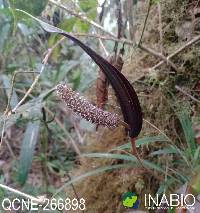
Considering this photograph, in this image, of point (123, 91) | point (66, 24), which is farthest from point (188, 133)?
point (66, 24)

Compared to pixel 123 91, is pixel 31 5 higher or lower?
higher

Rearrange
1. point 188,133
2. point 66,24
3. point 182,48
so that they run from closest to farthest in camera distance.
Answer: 1. point 188,133
2. point 182,48
3. point 66,24

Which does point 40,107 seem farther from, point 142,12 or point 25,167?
point 142,12

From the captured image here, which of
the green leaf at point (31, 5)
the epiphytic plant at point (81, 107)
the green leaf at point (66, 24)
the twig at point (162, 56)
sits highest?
the green leaf at point (31, 5)

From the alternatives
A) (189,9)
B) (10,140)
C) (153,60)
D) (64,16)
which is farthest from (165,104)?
(10,140)

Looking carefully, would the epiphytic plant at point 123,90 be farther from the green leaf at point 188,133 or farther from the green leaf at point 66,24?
the green leaf at point 66,24

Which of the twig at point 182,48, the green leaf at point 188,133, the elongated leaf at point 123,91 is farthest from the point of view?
the twig at point 182,48

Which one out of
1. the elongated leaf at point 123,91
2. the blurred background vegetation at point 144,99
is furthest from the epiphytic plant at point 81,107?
the blurred background vegetation at point 144,99

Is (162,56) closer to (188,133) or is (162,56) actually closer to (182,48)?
(182,48)
